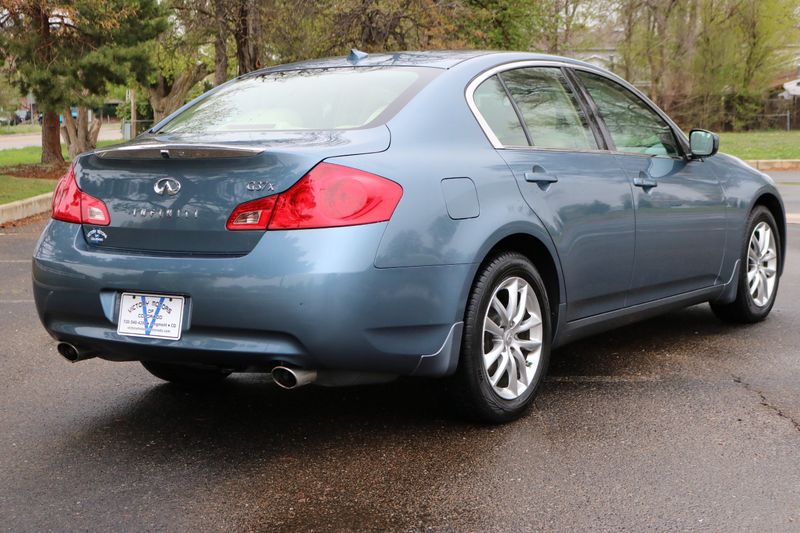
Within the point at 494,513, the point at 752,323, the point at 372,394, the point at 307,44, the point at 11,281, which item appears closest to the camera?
the point at 494,513

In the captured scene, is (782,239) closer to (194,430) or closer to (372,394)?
(372,394)

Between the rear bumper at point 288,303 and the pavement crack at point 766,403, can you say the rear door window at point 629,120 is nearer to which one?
the pavement crack at point 766,403

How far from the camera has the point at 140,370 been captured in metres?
5.40

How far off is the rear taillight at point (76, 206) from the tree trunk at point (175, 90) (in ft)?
125

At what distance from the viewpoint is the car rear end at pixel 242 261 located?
3.60m

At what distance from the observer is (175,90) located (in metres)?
42.8

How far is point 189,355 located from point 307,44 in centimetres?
1888

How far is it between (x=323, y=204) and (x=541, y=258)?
1.28 meters

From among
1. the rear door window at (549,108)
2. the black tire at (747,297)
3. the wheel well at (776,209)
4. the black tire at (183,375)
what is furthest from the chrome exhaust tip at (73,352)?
the wheel well at (776,209)

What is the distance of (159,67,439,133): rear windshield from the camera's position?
4.23 m

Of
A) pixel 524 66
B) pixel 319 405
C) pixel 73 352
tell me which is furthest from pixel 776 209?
pixel 73 352

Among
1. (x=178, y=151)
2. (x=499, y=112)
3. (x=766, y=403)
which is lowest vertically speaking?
(x=766, y=403)

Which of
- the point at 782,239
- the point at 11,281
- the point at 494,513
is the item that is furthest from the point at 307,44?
the point at 494,513

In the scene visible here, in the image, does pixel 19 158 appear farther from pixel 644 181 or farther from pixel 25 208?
pixel 644 181
